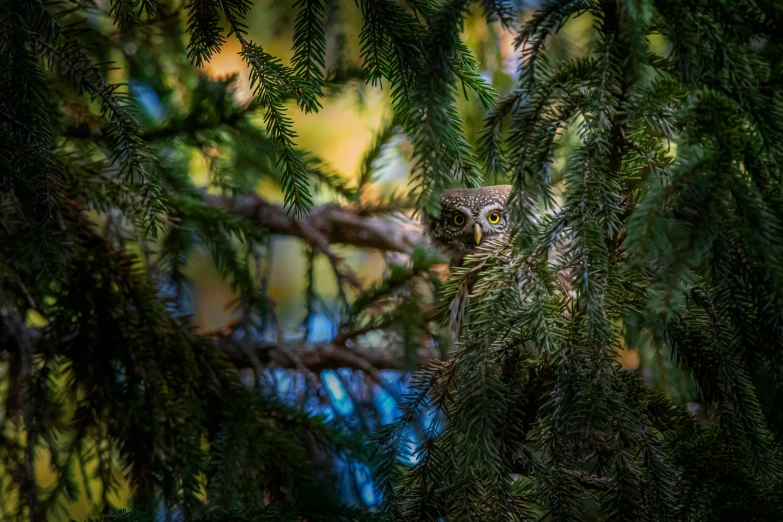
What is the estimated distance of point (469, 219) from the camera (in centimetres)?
262

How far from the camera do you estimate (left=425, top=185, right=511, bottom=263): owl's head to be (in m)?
2.56

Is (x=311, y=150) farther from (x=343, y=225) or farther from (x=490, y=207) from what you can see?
(x=490, y=207)

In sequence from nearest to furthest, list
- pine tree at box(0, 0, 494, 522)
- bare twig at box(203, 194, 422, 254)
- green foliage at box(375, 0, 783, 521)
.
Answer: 1. green foliage at box(375, 0, 783, 521)
2. pine tree at box(0, 0, 494, 522)
3. bare twig at box(203, 194, 422, 254)

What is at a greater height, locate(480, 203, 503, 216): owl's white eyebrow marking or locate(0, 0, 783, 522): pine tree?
locate(480, 203, 503, 216): owl's white eyebrow marking

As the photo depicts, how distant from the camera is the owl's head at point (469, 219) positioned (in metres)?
2.56

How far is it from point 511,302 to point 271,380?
163 centimetres

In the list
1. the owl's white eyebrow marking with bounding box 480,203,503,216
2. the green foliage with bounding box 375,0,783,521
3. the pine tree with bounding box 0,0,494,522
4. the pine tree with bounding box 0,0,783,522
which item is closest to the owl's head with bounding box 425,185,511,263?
the owl's white eyebrow marking with bounding box 480,203,503,216

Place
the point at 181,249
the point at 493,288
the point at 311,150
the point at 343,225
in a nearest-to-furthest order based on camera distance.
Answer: the point at 493,288 < the point at 181,249 < the point at 311,150 < the point at 343,225

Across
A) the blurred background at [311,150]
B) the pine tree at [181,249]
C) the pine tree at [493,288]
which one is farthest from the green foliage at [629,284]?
the blurred background at [311,150]

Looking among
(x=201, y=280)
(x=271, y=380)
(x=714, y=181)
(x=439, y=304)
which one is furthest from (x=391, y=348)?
(x=201, y=280)

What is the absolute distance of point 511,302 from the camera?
4.07 ft

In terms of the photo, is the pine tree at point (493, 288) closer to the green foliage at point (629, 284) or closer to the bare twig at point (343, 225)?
the green foliage at point (629, 284)

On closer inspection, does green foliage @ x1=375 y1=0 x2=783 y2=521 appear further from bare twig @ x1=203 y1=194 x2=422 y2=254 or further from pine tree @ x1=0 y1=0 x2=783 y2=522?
bare twig @ x1=203 y1=194 x2=422 y2=254

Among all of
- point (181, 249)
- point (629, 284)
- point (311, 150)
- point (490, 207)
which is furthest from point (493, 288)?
point (311, 150)
